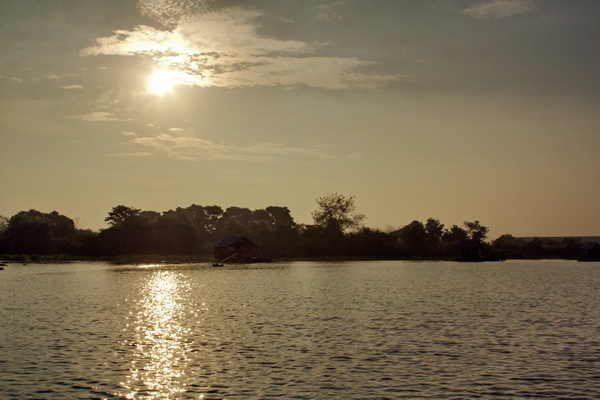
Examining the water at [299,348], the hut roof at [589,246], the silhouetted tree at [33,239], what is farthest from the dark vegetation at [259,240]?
the water at [299,348]

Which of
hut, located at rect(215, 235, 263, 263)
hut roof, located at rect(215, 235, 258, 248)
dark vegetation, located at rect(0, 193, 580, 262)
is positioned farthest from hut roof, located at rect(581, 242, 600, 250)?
hut roof, located at rect(215, 235, 258, 248)

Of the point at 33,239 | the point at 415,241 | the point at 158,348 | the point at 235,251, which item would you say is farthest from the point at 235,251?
the point at 158,348

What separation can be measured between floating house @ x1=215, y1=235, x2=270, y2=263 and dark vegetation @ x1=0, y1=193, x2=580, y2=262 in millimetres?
7984

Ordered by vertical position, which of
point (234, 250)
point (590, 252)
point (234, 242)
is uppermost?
point (234, 242)

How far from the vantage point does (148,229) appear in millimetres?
140250

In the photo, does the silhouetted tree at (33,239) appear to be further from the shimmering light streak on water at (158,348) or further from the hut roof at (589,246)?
the hut roof at (589,246)

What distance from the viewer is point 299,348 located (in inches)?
1022

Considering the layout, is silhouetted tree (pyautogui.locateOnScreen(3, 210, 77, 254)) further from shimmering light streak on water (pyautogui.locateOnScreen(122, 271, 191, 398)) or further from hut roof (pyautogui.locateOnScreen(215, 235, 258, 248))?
shimmering light streak on water (pyautogui.locateOnScreen(122, 271, 191, 398))

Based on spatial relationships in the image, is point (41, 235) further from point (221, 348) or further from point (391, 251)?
point (221, 348)

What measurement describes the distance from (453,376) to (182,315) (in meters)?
23.1

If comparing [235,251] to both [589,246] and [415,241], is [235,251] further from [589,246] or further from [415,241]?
[589,246]

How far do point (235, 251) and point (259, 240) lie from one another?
1526 centimetres

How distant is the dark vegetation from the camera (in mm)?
138750

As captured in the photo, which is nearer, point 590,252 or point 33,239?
point 33,239
